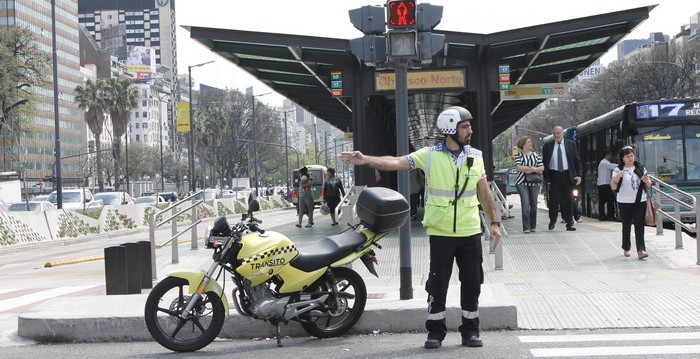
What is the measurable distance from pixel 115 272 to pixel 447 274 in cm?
500

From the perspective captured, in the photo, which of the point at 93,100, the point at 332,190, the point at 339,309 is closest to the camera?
the point at 339,309

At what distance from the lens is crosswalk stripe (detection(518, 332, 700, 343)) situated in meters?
7.10

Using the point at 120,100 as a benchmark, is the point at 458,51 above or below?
below

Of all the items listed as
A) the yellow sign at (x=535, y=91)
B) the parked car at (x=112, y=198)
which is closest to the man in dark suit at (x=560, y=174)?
the yellow sign at (x=535, y=91)

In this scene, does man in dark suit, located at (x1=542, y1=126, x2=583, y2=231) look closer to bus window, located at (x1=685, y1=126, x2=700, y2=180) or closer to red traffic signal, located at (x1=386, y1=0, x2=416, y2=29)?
bus window, located at (x1=685, y1=126, x2=700, y2=180)

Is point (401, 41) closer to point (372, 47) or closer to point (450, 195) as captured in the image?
point (372, 47)

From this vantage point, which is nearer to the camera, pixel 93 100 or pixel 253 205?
pixel 253 205

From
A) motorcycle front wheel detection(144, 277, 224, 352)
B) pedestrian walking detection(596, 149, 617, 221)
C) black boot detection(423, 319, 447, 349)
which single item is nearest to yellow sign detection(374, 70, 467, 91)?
pedestrian walking detection(596, 149, 617, 221)

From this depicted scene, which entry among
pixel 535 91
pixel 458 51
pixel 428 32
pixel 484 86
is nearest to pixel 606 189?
pixel 484 86

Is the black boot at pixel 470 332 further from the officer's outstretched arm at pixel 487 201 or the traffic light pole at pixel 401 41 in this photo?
the traffic light pole at pixel 401 41

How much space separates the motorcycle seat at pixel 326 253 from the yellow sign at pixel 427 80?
12132 millimetres

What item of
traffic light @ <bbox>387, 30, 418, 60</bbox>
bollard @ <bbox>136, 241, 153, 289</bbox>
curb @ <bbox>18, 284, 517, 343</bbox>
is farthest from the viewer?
bollard @ <bbox>136, 241, 153, 289</bbox>

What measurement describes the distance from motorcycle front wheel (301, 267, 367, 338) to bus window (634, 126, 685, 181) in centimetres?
1468

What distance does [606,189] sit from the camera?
67.8ft
